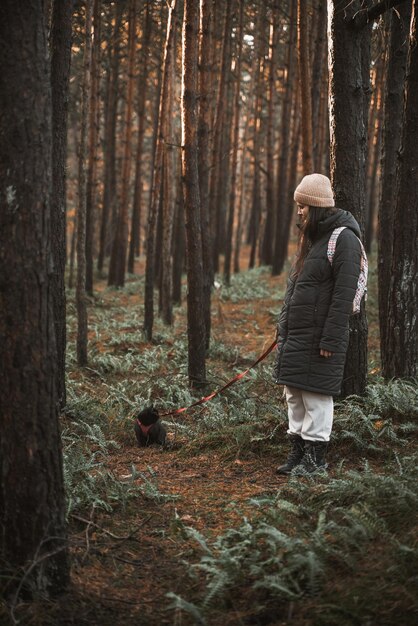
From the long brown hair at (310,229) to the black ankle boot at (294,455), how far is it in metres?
1.53

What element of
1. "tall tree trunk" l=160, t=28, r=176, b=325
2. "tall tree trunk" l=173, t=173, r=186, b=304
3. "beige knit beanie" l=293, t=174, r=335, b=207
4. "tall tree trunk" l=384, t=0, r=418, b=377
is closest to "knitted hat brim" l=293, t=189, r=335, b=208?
"beige knit beanie" l=293, t=174, r=335, b=207

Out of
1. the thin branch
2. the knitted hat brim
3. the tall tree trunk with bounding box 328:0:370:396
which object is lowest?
Result: the knitted hat brim

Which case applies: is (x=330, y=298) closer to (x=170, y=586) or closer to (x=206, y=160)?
(x=170, y=586)

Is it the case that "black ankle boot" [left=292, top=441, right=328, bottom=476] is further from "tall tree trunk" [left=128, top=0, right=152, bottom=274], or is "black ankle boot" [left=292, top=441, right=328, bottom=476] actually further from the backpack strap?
"tall tree trunk" [left=128, top=0, right=152, bottom=274]

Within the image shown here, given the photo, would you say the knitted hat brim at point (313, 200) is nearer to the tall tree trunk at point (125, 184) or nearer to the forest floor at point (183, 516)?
the forest floor at point (183, 516)

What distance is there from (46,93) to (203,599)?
3004mm

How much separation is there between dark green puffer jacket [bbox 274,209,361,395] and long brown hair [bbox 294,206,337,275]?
48 millimetres

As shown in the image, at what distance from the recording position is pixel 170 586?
414 cm

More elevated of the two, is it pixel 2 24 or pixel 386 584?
pixel 2 24

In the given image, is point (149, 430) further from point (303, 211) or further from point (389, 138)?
point (389, 138)

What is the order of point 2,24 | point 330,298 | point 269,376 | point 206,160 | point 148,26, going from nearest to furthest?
point 2,24 → point 330,298 → point 269,376 → point 206,160 → point 148,26

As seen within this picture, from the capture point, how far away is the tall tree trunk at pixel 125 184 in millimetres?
19969

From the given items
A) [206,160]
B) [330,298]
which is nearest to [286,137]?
[206,160]

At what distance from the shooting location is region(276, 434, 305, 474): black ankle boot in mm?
6222
